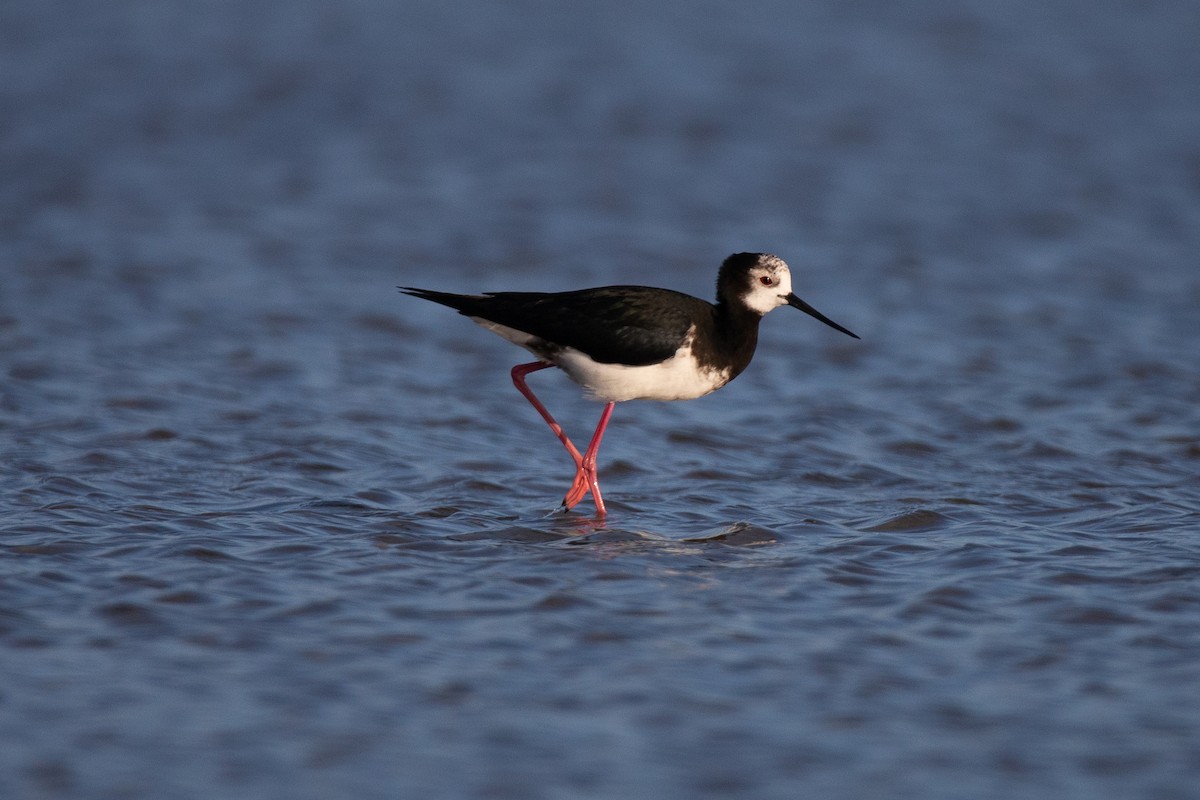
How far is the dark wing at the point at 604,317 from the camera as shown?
26.3ft

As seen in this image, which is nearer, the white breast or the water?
the water

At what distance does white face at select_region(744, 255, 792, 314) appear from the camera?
27.6 ft

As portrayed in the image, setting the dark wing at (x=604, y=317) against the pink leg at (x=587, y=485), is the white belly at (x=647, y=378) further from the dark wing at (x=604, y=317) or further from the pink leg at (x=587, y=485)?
the pink leg at (x=587, y=485)

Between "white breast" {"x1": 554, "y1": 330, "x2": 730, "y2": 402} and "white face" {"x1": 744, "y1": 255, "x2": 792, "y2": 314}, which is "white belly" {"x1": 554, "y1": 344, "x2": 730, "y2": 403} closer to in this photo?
"white breast" {"x1": 554, "y1": 330, "x2": 730, "y2": 402}

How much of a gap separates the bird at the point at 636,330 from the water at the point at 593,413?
26.2 inches

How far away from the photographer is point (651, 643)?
6090mm

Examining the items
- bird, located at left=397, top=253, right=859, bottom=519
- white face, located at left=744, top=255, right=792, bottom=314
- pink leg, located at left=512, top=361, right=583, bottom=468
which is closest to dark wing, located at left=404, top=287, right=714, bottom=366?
bird, located at left=397, top=253, right=859, bottom=519

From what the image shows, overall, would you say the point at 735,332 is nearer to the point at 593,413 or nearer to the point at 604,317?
the point at 604,317

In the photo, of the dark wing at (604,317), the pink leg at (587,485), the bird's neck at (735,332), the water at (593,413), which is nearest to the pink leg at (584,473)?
the pink leg at (587,485)

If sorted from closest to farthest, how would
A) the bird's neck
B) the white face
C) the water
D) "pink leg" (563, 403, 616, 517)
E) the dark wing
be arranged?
the water < the dark wing < "pink leg" (563, 403, 616, 517) < the bird's neck < the white face

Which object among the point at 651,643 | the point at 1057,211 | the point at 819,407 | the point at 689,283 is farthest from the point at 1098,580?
the point at 1057,211

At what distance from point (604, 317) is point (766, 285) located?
955 mm

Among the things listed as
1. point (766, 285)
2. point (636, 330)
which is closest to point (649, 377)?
point (636, 330)

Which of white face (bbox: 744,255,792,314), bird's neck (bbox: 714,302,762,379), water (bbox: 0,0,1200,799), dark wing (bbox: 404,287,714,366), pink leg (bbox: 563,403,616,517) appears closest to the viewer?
water (bbox: 0,0,1200,799)
